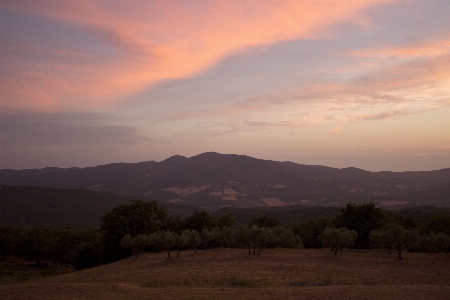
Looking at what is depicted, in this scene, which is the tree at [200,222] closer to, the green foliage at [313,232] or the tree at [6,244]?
the green foliage at [313,232]

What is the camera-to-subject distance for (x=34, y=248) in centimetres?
6400

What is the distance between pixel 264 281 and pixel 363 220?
39735 mm

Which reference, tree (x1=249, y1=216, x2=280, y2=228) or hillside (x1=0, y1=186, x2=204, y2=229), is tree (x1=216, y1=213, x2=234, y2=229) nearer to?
tree (x1=249, y1=216, x2=280, y2=228)

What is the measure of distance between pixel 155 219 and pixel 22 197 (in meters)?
107

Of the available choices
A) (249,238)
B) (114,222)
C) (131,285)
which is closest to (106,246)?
(114,222)

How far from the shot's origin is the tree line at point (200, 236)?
152ft

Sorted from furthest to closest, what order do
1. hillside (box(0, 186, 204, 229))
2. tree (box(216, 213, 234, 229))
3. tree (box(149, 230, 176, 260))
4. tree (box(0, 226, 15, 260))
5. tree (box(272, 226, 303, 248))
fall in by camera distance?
hillside (box(0, 186, 204, 229)) → tree (box(216, 213, 234, 229)) → tree (box(0, 226, 15, 260)) → tree (box(272, 226, 303, 248)) → tree (box(149, 230, 176, 260))

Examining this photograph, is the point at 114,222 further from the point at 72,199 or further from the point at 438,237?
the point at 72,199

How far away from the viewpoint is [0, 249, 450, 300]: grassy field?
2247 cm

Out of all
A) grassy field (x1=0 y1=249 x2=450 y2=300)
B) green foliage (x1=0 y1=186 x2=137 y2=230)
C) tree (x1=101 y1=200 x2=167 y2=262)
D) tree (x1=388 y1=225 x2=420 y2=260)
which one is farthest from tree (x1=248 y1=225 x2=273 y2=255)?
green foliage (x1=0 y1=186 x2=137 y2=230)

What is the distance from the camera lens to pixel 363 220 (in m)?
60.3

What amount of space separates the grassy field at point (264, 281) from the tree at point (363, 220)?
660 inches

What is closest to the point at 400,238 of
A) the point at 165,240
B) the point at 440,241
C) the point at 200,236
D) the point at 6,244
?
the point at 440,241

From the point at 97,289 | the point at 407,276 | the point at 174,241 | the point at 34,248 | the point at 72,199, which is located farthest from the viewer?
the point at 72,199
